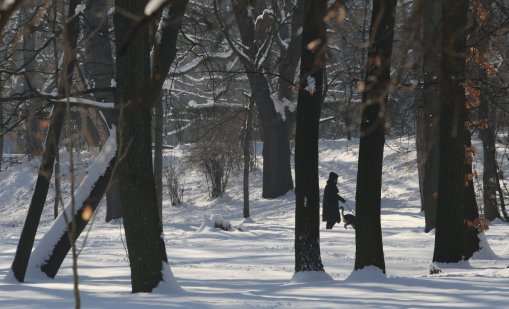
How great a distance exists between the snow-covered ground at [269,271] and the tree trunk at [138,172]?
1.01ft

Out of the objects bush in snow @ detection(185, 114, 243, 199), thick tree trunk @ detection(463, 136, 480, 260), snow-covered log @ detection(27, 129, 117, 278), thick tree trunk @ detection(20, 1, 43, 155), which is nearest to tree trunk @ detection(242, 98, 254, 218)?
bush in snow @ detection(185, 114, 243, 199)

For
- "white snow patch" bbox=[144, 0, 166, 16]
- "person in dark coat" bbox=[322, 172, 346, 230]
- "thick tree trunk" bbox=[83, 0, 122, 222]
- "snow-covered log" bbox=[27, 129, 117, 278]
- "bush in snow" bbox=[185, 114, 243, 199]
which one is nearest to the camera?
"white snow patch" bbox=[144, 0, 166, 16]

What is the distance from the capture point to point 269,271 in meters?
12.3

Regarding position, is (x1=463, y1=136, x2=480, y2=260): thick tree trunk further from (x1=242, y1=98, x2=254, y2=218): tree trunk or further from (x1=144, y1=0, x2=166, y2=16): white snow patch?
(x1=242, y1=98, x2=254, y2=218): tree trunk

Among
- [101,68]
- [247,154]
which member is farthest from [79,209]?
[247,154]

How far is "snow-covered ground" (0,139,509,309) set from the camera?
751 centimetres

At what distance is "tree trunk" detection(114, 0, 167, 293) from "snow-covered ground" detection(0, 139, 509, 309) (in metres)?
0.31

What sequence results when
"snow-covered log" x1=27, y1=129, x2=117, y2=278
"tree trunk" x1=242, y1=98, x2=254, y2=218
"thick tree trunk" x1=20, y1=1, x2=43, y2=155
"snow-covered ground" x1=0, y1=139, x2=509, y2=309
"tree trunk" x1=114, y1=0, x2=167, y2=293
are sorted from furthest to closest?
"tree trunk" x1=242, y1=98, x2=254, y2=218 < "snow-covered log" x1=27, y1=129, x2=117, y2=278 < "tree trunk" x1=114, y1=0, x2=167, y2=293 < "snow-covered ground" x1=0, y1=139, x2=509, y2=309 < "thick tree trunk" x1=20, y1=1, x2=43, y2=155

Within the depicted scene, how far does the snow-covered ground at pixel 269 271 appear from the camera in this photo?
751 cm

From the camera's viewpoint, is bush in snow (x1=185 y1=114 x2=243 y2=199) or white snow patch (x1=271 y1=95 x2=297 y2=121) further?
bush in snow (x1=185 y1=114 x2=243 y2=199)

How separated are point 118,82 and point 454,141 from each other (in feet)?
17.3

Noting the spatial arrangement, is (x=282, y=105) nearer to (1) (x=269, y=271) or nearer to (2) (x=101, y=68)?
(2) (x=101, y=68)

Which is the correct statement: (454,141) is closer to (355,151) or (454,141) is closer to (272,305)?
(272,305)

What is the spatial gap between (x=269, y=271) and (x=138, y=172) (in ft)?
14.4
